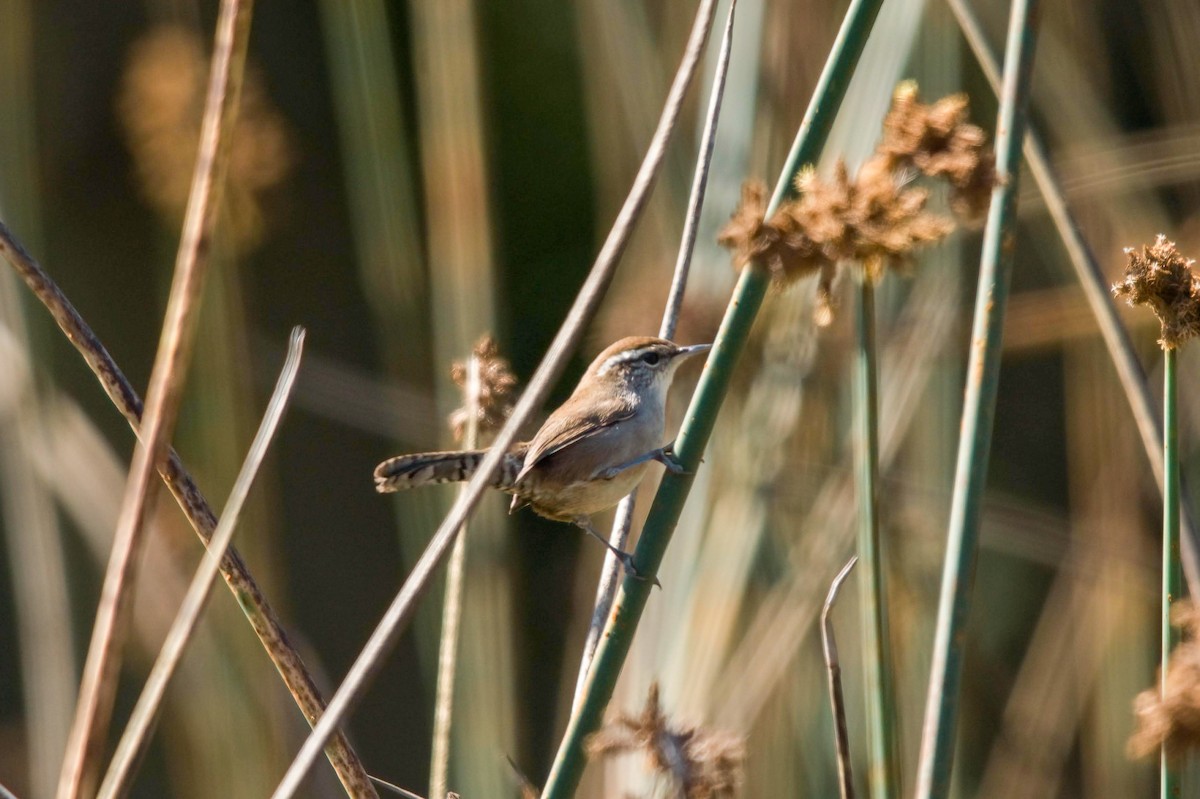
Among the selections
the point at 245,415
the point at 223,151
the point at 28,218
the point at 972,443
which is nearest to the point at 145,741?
the point at 223,151

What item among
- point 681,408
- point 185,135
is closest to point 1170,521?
point 681,408

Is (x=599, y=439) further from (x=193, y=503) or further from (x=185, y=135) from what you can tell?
(x=193, y=503)

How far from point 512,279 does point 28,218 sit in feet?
9.76

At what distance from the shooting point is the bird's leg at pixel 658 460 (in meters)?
1.16

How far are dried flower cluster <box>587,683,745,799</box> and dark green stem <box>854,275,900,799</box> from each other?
13 centimetres

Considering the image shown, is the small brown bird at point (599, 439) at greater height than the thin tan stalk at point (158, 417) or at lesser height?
greater

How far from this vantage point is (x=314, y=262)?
16.6 feet

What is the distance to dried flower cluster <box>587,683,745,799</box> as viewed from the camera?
103 centimetres

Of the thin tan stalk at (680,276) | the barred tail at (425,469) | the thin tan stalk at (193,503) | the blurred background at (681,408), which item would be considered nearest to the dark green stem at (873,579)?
the thin tan stalk at (680,276)

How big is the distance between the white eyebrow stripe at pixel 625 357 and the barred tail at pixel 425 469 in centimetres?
46

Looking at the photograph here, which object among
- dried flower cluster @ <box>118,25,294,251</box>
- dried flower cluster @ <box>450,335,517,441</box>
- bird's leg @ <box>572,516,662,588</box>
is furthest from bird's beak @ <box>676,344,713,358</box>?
dried flower cluster @ <box>118,25,294,251</box>

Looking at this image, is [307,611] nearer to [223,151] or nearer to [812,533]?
[812,533]

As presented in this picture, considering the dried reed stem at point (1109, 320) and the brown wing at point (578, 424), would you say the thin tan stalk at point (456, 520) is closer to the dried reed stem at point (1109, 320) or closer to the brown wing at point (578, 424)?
the dried reed stem at point (1109, 320)

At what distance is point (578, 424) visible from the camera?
2178 millimetres
